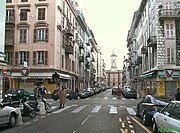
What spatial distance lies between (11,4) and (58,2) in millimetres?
6699

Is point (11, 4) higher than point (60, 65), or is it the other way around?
point (11, 4)

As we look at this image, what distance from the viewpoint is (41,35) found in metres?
39.8

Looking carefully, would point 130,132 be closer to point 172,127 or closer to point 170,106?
point 170,106

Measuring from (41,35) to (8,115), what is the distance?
2843 cm

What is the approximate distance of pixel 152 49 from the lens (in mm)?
39312

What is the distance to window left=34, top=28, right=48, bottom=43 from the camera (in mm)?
39438

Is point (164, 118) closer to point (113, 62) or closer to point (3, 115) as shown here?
point (3, 115)

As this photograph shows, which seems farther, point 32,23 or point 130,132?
point 32,23

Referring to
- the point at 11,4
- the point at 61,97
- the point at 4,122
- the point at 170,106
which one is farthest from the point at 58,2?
the point at 170,106

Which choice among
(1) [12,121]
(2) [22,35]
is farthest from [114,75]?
(1) [12,121]

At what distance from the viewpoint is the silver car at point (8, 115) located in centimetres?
1177

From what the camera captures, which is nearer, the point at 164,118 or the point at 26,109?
the point at 164,118

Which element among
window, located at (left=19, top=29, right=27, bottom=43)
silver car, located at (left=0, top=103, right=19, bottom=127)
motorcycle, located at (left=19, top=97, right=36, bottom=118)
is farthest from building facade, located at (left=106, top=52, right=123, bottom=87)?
silver car, located at (left=0, top=103, right=19, bottom=127)

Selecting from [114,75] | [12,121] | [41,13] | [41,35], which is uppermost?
[41,13]
